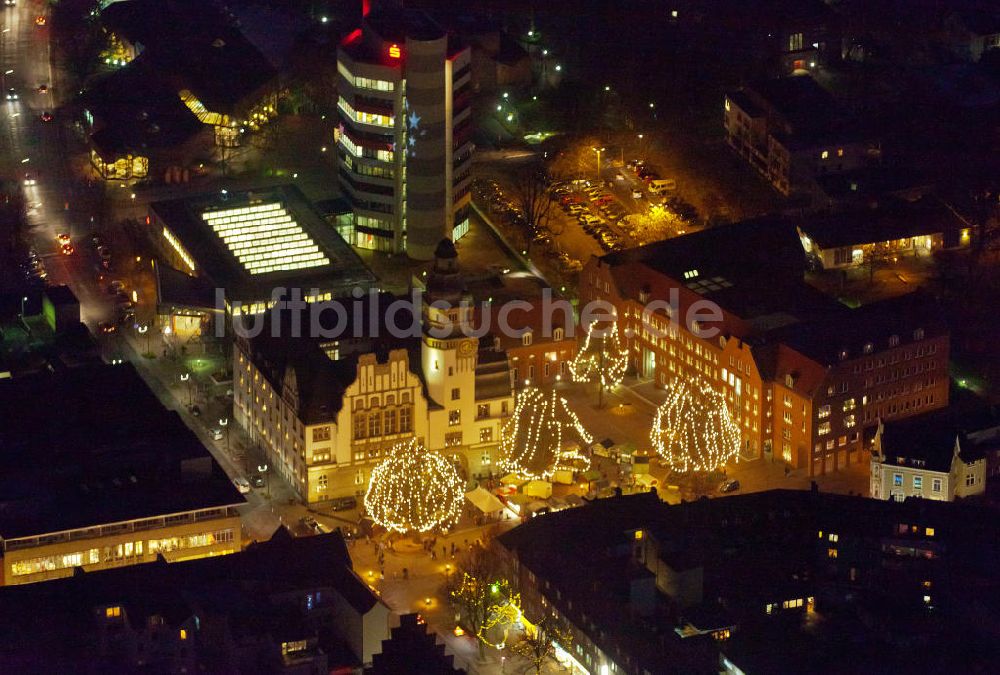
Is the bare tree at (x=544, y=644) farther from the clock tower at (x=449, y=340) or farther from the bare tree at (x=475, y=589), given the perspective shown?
the clock tower at (x=449, y=340)

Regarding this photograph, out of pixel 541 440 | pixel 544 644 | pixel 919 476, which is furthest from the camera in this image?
pixel 541 440

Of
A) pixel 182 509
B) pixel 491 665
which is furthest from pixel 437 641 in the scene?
pixel 182 509

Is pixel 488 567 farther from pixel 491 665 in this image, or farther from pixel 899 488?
pixel 899 488

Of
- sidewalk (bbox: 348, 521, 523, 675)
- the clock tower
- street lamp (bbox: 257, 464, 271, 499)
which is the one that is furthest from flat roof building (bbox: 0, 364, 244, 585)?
the clock tower

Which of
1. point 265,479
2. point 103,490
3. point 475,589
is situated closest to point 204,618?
point 475,589

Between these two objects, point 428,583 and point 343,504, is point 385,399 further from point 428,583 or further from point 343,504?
point 428,583

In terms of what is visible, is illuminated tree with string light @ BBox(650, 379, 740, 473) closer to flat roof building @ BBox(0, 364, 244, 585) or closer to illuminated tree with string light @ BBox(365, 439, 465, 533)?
illuminated tree with string light @ BBox(365, 439, 465, 533)
